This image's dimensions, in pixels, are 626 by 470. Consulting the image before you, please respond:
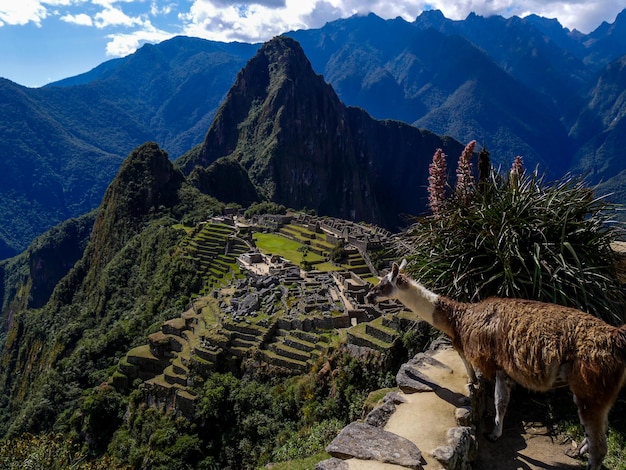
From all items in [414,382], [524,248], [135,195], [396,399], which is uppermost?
[135,195]

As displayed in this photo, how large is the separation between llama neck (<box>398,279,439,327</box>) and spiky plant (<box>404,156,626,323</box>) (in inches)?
18.0

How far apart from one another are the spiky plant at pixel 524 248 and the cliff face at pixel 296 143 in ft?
332

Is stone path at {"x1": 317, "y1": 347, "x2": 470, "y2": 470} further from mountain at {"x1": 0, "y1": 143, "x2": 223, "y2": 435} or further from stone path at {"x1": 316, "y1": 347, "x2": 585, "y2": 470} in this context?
mountain at {"x1": 0, "y1": 143, "x2": 223, "y2": 435}

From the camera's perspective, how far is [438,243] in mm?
6336

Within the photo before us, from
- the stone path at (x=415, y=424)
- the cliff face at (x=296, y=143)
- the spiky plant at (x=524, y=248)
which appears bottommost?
the stone path at (x=415, y=424)

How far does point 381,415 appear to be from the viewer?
503cm

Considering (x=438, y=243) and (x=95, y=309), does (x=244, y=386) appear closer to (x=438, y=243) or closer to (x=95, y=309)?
(x=438, y=243)

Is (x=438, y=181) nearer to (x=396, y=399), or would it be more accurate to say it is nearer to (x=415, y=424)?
(x=396, y=399)

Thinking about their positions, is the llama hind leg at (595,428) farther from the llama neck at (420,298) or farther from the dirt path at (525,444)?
the llama neck at (420,298)

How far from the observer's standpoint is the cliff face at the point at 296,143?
120938 mm

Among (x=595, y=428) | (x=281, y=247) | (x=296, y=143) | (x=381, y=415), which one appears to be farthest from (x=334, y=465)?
(x=296, y=143)

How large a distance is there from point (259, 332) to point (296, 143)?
364 feet

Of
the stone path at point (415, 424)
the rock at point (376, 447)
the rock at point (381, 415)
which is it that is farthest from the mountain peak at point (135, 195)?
the rock at point (376, 447)

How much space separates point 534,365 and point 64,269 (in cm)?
10750
